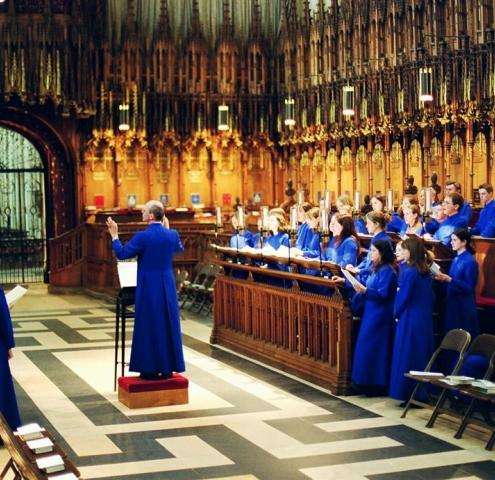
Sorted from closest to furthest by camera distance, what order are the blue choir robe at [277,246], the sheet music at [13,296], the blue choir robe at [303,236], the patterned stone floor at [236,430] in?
the patterned stone floor at [236,430], the sheet music at [13,296], the blue choir robe at [277,246], the blue choir robe at [303,236]

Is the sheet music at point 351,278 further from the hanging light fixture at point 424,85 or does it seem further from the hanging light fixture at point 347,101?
the hanging light fixture at point 347,101

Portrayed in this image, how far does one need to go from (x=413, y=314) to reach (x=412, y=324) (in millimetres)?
97

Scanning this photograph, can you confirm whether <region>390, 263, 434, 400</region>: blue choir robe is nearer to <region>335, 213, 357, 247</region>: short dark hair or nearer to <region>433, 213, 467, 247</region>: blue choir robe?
<region>335, 213, 357, 247</region>: short dark hair

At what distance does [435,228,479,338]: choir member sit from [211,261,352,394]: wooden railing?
3.46 feet

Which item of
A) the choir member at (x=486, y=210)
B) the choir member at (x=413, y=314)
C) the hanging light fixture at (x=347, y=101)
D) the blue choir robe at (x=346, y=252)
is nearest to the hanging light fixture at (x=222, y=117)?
the hanging light fixture at (x=347, y=101)

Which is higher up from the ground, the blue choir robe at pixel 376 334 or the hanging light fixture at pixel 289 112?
the hanging light fixture at pixel 289 112

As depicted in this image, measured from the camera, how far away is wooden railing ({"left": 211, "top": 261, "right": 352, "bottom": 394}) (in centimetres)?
1061

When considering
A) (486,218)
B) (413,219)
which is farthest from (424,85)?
(413,219)

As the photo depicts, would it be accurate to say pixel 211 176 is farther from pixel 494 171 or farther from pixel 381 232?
pixel 381 232

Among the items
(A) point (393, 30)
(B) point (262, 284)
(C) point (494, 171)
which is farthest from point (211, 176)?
(B) point (262, 284)

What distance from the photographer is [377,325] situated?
33.6 feet

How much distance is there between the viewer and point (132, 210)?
22.2m

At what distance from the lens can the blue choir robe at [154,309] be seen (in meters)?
10.0

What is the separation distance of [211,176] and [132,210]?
2581 millimetres
